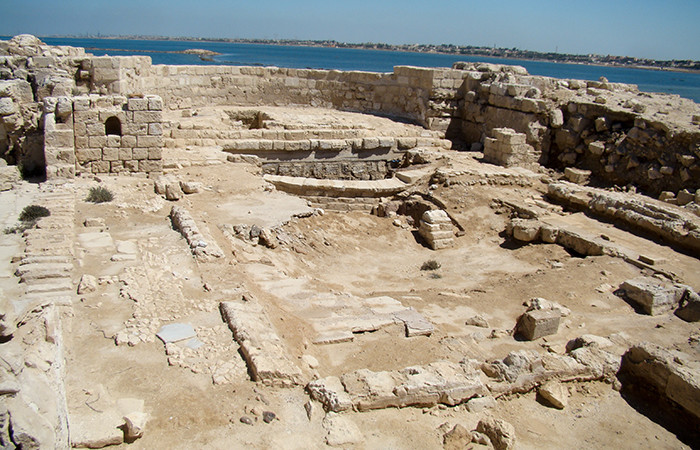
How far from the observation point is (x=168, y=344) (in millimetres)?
5371

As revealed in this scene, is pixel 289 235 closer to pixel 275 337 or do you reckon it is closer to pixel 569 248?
pixel 275 337

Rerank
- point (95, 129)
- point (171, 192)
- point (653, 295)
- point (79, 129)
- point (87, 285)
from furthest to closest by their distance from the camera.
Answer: point (95, 129) < point (79, 129) < point (171, 192) < point (653, 295) < point (87, 285)

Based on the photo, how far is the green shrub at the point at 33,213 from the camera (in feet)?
26.5

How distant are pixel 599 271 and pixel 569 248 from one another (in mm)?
1483

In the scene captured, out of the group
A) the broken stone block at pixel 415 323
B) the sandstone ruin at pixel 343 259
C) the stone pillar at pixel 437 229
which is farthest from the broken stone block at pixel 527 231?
the broken stone block at pixel 415 323

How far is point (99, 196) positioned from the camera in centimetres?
938

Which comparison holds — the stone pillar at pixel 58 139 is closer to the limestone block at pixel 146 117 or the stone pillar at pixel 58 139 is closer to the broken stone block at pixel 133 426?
the limestone block at pixel 146 117

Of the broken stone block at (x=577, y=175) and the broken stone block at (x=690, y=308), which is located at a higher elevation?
the broken stone block at (x=577, y=175)

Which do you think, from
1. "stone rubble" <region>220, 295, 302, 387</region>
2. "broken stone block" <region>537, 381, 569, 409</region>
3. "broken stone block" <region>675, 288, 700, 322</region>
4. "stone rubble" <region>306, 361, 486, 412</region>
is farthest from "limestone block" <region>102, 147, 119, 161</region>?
"broken stone block" <region>675, 288, 700, 322</region>

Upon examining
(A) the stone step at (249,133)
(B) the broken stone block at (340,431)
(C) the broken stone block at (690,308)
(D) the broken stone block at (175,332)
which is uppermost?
(A) the stone step at (249,133)

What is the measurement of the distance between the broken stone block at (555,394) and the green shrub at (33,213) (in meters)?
7.41

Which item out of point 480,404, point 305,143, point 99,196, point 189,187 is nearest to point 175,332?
point 480,404

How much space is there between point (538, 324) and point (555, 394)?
4.72ft

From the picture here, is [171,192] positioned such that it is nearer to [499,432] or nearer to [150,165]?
[150,165]
